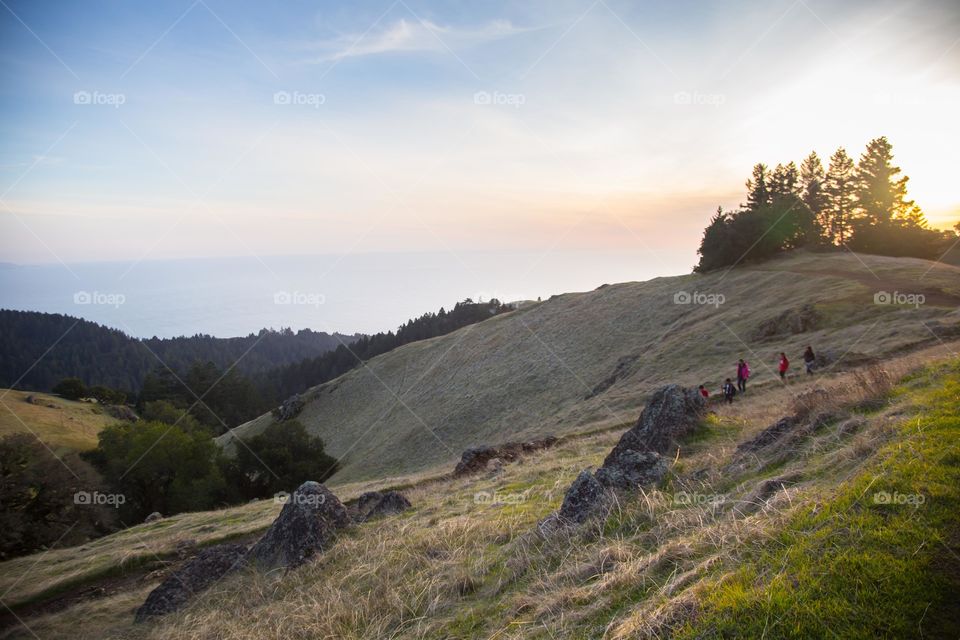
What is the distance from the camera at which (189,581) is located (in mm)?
12297

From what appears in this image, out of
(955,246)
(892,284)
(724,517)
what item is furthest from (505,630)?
(955,246)

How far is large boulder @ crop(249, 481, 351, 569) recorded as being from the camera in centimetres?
1162

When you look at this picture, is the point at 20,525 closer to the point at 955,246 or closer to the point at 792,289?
the point at 792,289

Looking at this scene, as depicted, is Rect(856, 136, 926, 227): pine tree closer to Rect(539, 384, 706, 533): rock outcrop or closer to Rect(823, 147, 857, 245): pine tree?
Rect(823, 147, 857, 245): pine tree

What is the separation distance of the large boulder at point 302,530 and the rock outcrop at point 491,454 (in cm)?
996

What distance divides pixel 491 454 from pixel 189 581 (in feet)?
44.4

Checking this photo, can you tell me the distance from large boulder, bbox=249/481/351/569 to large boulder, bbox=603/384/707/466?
683 cm

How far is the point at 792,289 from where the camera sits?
41125 mm

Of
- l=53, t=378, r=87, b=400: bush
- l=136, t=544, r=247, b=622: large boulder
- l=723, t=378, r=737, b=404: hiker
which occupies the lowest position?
l=136, t=544, r=247, b=622: large boulder

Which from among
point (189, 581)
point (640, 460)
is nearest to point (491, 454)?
point (189, 581)

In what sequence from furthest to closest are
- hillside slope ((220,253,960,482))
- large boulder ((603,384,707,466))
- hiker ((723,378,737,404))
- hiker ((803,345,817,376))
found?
hillside slope ((220,253,960,482))
hiker ((803,345,817,376))
hiker ((723,378,737,404))
large boulder ((603,384,707,466))

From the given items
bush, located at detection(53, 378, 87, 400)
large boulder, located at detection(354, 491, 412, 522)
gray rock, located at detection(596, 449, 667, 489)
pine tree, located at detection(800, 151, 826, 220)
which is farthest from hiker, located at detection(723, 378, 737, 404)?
bush, located at detection(53, 378, 87, 400)

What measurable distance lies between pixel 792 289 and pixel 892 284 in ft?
20.5

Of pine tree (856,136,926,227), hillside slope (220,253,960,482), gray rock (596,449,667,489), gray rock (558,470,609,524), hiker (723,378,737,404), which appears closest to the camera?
gray rock (558,470,609,524)
